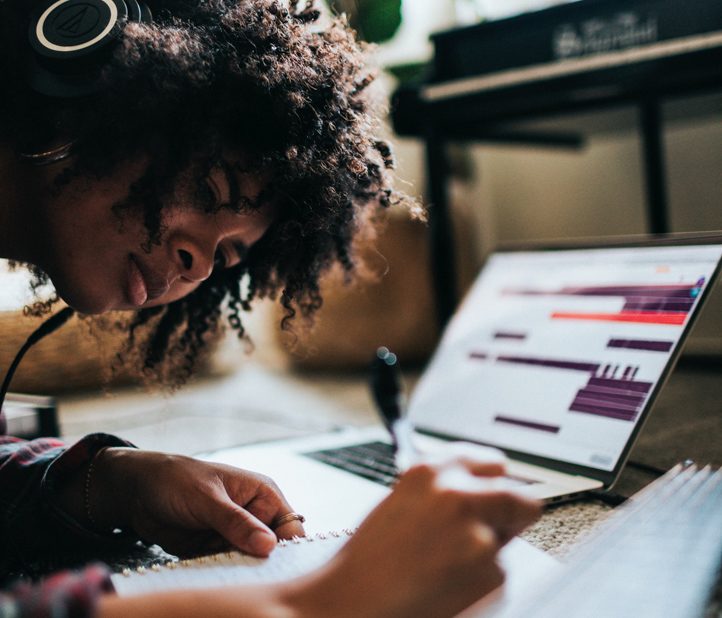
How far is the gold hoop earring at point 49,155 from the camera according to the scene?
1.44 feet

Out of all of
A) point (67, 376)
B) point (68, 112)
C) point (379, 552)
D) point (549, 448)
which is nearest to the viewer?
point (379, 552)

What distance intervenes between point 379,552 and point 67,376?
63cm

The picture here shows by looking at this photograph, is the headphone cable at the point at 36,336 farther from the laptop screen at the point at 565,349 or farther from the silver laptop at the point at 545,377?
the laptop screen at the point at 565,349

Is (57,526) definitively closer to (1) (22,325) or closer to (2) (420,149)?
(1) (22,325)

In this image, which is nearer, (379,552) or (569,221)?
(379,552)

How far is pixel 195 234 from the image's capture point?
492 mm

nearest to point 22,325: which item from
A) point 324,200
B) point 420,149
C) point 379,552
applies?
point 324,200

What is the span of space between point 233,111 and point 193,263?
13 centimetres

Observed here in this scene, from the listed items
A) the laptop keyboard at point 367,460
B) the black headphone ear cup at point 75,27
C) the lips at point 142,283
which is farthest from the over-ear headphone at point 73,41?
the laptop keyboard at point 367,460

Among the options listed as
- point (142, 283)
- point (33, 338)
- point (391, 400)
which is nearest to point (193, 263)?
point (142, 283)

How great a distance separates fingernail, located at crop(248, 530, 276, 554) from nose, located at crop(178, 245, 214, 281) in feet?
0.76

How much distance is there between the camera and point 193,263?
51cm

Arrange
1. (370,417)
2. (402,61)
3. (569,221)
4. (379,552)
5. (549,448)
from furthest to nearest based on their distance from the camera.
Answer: (569,221), (402,61), (370,417), (549,448), (379,552)

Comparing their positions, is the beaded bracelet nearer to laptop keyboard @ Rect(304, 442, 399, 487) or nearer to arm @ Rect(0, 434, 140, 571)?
arm @ Rect(0, 434, 140, 571)
